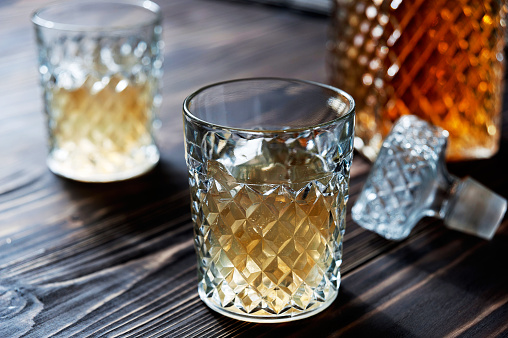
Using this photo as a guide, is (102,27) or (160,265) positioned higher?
(102,27)

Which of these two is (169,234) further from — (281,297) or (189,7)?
(189,7)

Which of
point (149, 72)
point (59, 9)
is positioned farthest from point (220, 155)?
point (59, 9)

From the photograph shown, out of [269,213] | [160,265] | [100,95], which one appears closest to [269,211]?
[269,213]

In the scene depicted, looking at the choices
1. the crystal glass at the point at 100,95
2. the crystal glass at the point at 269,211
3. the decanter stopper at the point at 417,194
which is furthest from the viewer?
the crystal glass at the point at 100,95

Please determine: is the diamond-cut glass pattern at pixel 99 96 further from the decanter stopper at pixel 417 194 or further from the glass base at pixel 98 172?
the decanter stopper at pixel 417 194

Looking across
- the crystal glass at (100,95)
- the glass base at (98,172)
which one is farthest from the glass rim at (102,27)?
the glass base at (98,172)

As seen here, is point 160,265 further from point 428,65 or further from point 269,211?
point 428,65

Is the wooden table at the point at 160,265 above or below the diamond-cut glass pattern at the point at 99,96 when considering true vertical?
below
